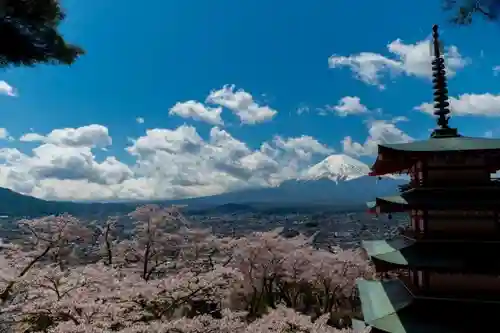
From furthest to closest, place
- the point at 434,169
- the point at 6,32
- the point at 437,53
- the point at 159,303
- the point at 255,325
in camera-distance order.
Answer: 1. the point at 159,303
2. the point at 255,325
3. the point at 437,53
4. the point at 434,169
5. the point at 6,32

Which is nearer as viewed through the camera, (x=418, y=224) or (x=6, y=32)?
(x=6, y=32)

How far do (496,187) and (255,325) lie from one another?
19.6 feet

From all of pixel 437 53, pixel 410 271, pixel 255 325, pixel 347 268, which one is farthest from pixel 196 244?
pixel 437 53

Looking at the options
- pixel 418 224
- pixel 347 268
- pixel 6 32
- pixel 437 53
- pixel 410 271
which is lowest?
pixel 347 268

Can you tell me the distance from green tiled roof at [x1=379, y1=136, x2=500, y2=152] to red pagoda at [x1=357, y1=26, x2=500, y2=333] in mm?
15

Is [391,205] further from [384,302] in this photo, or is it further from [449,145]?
[384,302]

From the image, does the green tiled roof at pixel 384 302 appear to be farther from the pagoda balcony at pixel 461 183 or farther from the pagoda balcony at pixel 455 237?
the pagoda balcony at pixel 461 183

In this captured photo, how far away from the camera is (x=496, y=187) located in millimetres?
7047

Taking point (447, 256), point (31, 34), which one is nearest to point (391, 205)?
point (447, 256)

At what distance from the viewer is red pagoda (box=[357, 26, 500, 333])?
6.73m

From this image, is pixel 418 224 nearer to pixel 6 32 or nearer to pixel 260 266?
pixel 6 32

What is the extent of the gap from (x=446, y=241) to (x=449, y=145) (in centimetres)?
168

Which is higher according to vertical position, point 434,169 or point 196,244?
point 434,169

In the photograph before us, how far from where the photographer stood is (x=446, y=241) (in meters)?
7.06
